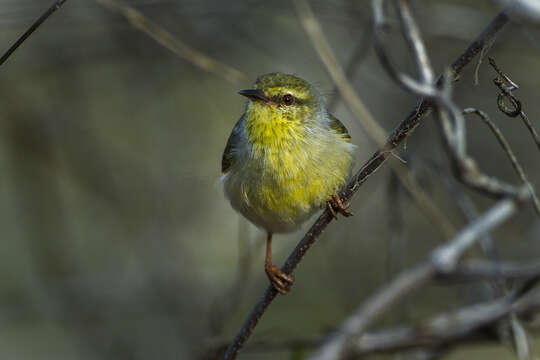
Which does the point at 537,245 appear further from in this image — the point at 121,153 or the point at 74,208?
the point at 74,208

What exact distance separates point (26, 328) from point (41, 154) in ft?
6.02

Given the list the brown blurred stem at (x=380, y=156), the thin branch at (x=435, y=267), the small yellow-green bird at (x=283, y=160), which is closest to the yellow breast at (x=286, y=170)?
the small yellow-green bird at (x=283, y=160)

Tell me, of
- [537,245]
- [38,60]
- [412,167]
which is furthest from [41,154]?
[537,245]

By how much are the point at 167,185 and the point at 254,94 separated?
288 centimetres

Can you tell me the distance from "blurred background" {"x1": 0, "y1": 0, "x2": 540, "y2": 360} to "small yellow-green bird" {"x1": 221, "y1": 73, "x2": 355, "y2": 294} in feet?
4.55

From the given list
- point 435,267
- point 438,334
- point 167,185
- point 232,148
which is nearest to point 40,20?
point 435,267

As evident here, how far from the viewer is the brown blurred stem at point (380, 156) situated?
196 centimetres

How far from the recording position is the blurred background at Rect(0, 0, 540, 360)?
19.8 feet

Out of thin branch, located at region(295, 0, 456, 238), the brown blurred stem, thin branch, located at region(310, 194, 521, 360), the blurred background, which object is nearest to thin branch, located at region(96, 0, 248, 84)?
thin branch, located at region(295, 0, 456, 238)

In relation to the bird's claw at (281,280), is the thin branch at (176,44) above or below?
above

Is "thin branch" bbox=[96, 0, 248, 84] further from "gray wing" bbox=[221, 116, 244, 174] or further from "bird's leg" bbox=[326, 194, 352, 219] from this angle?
"bird's leg" bbox=[326, 194, 352, 219]

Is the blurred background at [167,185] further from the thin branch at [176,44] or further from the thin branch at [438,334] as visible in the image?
the thin branch at [438,334]

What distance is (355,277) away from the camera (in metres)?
6.69

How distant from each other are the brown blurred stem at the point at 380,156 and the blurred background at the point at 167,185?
2.60 metres
